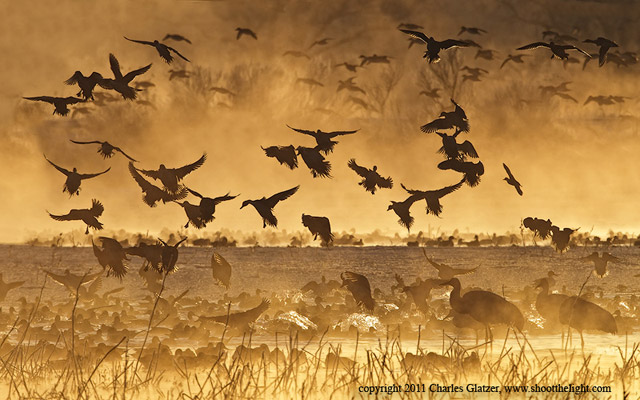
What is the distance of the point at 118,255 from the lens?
575 inches

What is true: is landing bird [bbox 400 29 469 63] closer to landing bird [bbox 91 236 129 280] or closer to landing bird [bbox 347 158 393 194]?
landing bird [bbox 347 158 393 194]

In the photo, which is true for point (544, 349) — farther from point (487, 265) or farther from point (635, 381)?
point (487, 265)

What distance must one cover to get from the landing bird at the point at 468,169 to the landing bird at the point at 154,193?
427cm

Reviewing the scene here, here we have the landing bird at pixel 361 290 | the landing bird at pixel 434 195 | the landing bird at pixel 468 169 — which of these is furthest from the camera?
the landing bird at pixel 361 290

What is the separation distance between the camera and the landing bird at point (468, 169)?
15.1 metres

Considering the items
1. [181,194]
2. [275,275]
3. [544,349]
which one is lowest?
[544,349]

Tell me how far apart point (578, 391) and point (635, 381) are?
6.94 feet

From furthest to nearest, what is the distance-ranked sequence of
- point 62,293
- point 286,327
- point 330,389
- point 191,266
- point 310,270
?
point 191,266 → point 310,270 → point 62,293 → point 286,327 → point 330,389

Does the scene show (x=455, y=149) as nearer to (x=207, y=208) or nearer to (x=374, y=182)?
(x=374, y=182)

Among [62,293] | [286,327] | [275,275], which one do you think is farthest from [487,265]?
[286,327]

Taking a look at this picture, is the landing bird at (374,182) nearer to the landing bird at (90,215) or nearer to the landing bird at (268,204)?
the landing bird at (268,204)

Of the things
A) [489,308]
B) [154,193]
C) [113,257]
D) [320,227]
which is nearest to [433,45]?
[320,227]

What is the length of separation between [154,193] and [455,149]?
495 centimetres

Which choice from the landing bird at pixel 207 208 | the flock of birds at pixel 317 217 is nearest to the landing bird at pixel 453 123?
the flock of birds at pixel 317 217
